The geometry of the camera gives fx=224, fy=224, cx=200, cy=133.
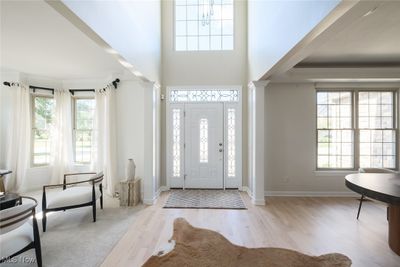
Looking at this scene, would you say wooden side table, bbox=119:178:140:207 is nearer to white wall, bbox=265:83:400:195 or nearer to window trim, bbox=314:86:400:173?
white wall, bbox=265:83:400:195

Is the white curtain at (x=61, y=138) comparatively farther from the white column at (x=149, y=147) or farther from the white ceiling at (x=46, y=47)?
Answer: the white column at (x=149, y=147)

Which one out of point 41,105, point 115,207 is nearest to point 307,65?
point 115,207

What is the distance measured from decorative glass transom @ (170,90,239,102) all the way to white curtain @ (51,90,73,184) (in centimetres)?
253

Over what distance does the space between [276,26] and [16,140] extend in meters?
5.48

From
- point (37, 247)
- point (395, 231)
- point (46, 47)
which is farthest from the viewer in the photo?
point (46, 47)

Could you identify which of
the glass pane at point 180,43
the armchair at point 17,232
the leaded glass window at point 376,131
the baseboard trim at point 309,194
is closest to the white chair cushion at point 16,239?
the armchair at point 17,232

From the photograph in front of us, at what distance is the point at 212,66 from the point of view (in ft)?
17.1

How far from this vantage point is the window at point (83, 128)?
17.6 feet

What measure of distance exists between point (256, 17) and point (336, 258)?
4.07 metres

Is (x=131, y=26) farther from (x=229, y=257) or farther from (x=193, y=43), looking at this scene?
(x=229, y=257)

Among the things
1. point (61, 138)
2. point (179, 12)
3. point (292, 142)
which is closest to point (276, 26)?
point (292, 142)

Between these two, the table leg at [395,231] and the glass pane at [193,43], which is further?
Result: the glass pane at [193,43]

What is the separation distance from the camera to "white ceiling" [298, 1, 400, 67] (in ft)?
8.13

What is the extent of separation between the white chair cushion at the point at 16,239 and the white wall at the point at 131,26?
2050 mm
